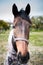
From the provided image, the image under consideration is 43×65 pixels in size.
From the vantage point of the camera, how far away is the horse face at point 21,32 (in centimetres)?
168

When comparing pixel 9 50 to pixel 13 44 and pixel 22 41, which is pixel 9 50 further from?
pixel 22 41

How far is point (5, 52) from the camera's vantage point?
6.54 feet

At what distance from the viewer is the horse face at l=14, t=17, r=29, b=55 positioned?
168 cm

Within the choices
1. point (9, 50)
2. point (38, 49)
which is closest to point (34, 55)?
point (38, 49)

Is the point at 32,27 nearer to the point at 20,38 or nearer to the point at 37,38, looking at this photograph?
the point at 37,38

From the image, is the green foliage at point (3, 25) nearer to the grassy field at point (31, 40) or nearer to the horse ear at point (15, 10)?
the grassy field at point (31, 40)

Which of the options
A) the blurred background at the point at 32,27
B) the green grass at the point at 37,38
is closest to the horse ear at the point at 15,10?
the blurred background at the point at 32,27

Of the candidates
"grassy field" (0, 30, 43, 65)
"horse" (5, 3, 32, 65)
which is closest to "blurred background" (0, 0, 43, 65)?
"grassy field" (0, 30, 43, 65)

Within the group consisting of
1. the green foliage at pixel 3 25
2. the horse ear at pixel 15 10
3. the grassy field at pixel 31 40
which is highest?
the horse ear at pixel 15 10

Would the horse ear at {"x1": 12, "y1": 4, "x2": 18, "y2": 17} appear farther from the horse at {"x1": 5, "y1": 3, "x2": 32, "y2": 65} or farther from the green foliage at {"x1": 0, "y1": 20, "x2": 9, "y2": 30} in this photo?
the green foliage at {"x1": 0, "y1": 20, "x2": 9, "y2": 30}

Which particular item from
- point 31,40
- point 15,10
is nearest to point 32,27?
point 31,40

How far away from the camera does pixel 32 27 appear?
78.7 inches

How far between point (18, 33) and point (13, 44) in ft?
0.55

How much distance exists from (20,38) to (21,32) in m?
0.05
